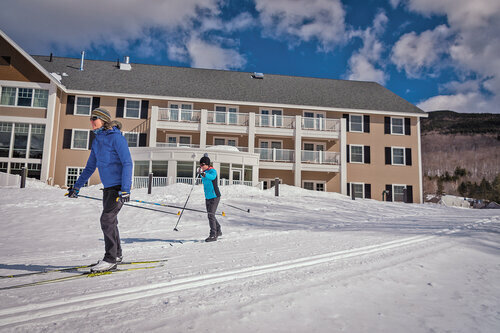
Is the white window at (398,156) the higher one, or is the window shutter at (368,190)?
the white window at (398,156)

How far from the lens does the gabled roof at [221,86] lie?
24.9m

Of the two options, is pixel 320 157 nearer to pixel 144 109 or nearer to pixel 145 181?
pixel 145 181

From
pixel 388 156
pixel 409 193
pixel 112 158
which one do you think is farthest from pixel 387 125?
pixel 112 158

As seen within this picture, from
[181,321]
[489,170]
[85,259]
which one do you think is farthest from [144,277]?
[489,170]

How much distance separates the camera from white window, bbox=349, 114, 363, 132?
26.1 metres

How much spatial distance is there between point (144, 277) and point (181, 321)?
136 centimetres

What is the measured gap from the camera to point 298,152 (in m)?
23.7

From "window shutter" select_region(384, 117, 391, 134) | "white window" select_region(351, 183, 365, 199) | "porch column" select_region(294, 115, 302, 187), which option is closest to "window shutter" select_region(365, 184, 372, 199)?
"white window" select_region(351, 183, 365, 199)

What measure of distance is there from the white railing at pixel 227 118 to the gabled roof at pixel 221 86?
5.94 feet

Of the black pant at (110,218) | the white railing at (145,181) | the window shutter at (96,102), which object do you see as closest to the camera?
the black pant at (110,218)

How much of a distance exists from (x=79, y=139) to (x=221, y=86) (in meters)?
12.4

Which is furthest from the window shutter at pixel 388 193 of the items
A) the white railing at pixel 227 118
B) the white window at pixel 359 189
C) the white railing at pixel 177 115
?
the white railing at pixel 177 115

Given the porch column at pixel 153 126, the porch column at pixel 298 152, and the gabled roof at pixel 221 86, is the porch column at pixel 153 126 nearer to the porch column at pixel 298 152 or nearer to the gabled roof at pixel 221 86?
the gabled roof at pixel 221 86

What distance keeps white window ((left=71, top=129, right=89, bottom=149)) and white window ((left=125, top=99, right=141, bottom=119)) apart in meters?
3.45
